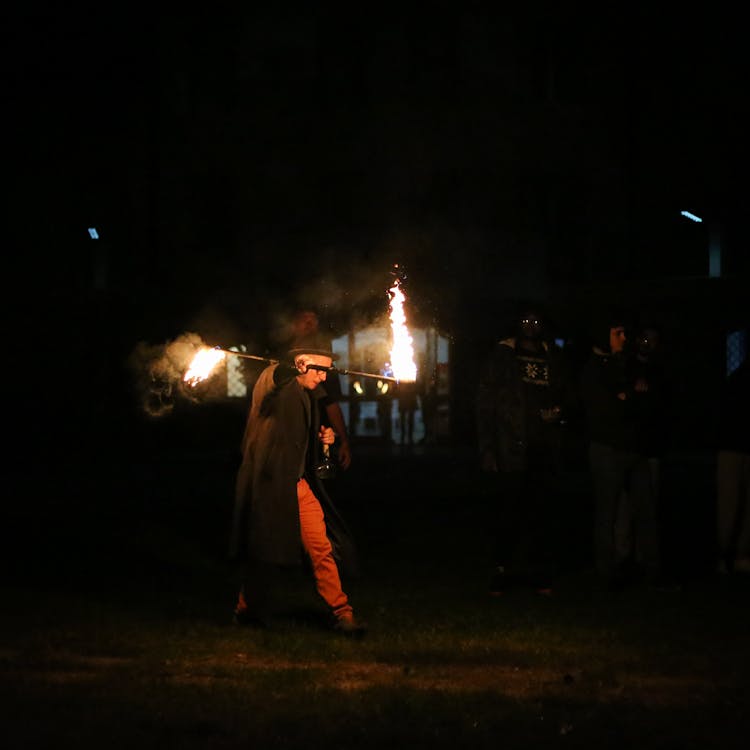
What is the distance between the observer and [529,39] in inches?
1201

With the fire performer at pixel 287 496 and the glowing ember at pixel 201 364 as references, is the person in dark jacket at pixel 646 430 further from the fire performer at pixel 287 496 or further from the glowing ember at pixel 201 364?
the glowing ember at pixel 201 364

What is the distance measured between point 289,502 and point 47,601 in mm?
2493

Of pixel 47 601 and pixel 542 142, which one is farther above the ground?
pixel 542 142

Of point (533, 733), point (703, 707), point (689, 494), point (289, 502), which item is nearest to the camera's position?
point (533, 733)

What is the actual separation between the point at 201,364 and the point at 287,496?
100 centimetres

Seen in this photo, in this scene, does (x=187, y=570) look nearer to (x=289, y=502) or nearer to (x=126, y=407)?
(x=289, y=502)

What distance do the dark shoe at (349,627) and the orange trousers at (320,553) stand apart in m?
0.03

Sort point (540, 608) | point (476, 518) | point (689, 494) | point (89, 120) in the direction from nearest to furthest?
point (540, 608)
point (476, 518)
point (689, 494)
point (89, 120)

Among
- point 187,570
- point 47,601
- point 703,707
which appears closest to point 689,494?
point 187,570

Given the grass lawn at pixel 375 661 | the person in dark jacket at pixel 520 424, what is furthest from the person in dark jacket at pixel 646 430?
the person in dark jacket at pixel 520 424

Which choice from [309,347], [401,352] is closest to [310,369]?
[309,347]

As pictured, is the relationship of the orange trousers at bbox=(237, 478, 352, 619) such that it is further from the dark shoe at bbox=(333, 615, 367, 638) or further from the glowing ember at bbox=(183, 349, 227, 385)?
the glowing ember at bbox=(183, 349, 227, 385)

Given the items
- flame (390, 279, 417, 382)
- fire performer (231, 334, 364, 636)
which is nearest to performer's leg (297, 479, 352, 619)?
fire performer (231, 334, 364, 636)

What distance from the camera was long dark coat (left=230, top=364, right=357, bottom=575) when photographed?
876 cm
